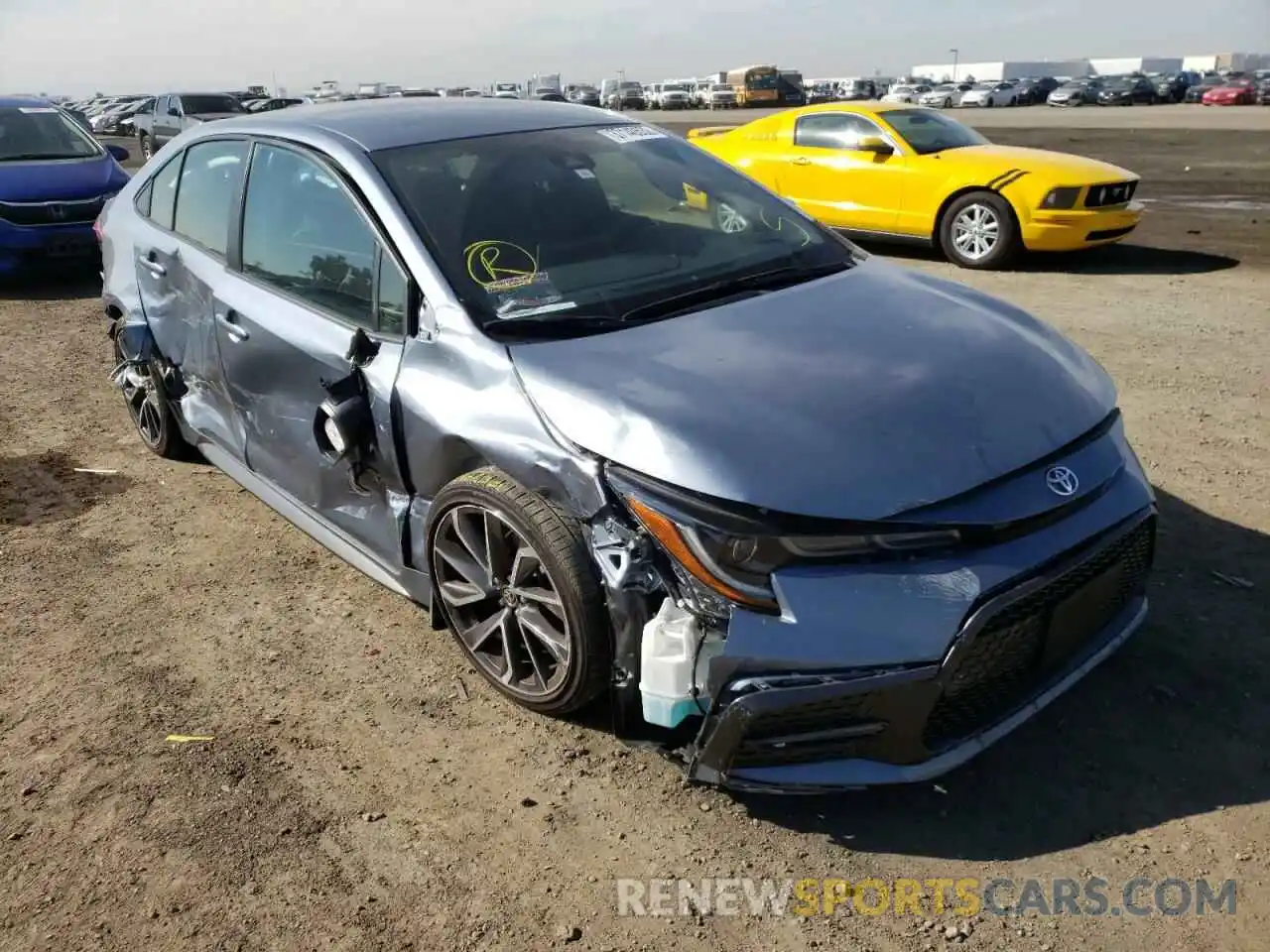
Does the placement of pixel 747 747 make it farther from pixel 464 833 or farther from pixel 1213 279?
pixel 1213 279

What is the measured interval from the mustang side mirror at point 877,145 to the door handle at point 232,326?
737cm

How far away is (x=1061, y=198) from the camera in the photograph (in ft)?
29.0

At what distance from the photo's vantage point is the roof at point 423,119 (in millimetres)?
Answer: 3615

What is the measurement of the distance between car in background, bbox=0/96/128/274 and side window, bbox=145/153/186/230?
4529 millimetres

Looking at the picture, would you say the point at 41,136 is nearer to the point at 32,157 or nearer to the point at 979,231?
the point at 32,157

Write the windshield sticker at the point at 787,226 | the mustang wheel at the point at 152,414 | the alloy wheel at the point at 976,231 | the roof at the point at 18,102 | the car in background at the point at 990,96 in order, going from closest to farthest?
the windshield sticker at the point at 787,226
the mustang wheel at the point at 152,414
the alloy wheel at the point at 976,231
the roof at the point at 18,102
the car in background at the point at 990,96

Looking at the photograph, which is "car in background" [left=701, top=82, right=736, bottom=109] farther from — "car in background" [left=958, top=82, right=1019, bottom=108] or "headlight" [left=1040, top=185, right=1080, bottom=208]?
"headlight" [left=1040, top=185, right=1080, bottom=208]

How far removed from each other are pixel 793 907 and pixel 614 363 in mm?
1423

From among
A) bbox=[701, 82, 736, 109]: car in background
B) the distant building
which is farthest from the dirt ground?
the distant building

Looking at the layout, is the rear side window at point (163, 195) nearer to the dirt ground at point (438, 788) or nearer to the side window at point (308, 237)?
the side window at point (308, 237)

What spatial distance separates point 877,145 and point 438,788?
27.8 ft

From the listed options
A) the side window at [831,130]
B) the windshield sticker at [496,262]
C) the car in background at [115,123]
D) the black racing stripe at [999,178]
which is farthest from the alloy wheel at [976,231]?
the car in background at [115,123]

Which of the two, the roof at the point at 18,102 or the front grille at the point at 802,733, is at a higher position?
the roof at the point at 18,102

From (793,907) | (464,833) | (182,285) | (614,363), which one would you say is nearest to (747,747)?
(793,907)
